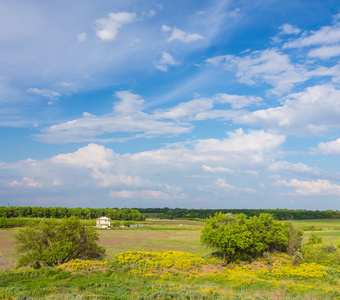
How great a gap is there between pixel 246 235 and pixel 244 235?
28cm

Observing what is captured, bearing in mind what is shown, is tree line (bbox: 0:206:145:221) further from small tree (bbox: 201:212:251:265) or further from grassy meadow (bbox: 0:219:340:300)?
small tree (bbox: 201:212:251:265)

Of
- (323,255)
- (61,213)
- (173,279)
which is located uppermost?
(173,279)

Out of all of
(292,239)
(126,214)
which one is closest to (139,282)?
(292,239)

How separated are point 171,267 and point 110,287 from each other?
1191 centimetres

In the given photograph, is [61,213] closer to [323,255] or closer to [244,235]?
[244,235]

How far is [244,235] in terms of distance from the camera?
1628 inches

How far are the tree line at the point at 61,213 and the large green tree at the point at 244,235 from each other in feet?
460

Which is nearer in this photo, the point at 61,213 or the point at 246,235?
the point at 246,235

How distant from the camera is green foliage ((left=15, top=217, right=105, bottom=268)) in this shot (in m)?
32.2

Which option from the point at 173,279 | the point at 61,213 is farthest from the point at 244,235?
the point at 61,213

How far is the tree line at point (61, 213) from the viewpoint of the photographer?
6471 inches

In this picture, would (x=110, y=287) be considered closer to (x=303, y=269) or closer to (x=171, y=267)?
(x=171, y=267)

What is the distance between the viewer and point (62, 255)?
3262 centimetres

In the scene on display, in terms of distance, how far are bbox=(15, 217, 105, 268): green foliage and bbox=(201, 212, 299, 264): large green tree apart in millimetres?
17106
